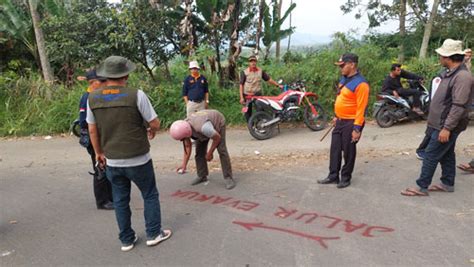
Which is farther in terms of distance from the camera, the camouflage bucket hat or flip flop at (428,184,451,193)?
flip flop at (428,184,451,193)

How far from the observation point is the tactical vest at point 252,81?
27.1 feet

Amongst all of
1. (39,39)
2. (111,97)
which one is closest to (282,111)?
(111,97)

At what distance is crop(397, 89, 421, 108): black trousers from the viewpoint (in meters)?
8.48

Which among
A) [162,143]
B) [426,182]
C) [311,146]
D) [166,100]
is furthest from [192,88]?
[426,182]

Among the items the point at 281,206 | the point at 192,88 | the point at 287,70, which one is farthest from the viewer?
the point at 287,70

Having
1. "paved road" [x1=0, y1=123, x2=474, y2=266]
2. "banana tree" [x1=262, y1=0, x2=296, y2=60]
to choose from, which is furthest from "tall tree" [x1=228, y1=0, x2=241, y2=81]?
"paved road" [x1=0, y1=123, x2=474, y2=266]

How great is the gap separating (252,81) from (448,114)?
452 centimetres

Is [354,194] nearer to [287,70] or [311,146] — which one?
[311,146]

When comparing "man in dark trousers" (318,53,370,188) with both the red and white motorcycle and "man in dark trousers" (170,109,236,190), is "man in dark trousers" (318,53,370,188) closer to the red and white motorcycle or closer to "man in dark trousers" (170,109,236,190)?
"man in dark trousers" (170,109,236,190)

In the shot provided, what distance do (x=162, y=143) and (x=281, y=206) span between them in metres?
4.23

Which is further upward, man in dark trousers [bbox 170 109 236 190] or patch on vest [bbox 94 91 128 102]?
patch on vest [bbox 94 91 128 102]

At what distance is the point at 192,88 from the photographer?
7.82 metres

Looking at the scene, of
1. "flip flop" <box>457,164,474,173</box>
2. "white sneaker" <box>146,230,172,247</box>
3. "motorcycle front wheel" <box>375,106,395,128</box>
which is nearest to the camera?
"white sneaker" <box>146,230,172,247</box>

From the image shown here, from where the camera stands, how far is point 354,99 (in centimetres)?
476
